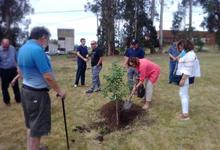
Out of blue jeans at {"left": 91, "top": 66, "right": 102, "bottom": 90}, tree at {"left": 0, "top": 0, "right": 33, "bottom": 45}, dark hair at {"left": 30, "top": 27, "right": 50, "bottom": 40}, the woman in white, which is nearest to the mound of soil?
the woman in white

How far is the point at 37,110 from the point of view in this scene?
22.1 ft

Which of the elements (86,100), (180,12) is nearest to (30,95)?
(86,100)

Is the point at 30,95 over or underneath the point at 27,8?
underneath

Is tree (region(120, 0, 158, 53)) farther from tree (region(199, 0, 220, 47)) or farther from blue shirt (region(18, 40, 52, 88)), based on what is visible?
blue shirt (region(18, 40, 52, 88))

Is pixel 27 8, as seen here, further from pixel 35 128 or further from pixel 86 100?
pixel 35 128

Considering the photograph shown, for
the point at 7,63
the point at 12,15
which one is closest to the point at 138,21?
the point at 12,15

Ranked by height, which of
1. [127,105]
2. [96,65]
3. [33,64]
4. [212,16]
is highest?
[212,16]

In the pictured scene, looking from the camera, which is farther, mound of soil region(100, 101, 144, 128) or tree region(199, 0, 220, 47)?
tree region(199, 0, 220, 47)

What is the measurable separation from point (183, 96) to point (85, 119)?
2.30m

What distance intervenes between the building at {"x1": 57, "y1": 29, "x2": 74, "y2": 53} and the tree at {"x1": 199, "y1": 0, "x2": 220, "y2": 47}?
21406mm

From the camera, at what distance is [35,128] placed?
6.77m

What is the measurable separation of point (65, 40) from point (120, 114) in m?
61.8

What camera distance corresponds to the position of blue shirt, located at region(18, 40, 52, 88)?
21.0 feet

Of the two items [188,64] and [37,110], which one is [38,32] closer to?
[37,110]
